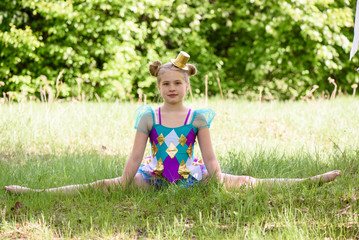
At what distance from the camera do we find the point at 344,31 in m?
10.6

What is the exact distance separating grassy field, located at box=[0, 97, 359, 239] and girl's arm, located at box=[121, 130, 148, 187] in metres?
0.10

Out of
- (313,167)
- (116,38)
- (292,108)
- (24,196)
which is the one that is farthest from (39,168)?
(116,38)

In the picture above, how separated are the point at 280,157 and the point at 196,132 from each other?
113 cm

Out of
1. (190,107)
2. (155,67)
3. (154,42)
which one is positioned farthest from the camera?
(154,42)

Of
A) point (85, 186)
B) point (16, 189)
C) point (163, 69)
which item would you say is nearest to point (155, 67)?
point (163, 69)

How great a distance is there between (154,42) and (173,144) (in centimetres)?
722

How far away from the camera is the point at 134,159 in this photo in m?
3.19

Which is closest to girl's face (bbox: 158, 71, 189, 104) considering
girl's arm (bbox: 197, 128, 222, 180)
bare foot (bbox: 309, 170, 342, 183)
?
girl's arm (bbox: 197, 128, 222, 180)

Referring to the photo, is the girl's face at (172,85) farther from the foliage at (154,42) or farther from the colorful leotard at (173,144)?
the foliage at (154,42)

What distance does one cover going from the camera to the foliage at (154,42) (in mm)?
9133

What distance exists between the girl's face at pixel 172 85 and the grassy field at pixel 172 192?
68 centimetres

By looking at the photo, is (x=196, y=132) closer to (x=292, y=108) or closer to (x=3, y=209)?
(x=3, y=209)

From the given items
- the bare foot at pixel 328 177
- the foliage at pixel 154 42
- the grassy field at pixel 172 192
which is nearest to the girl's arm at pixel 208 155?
the grassy field at pixel 172 192

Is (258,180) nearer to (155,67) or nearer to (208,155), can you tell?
(208,155)
